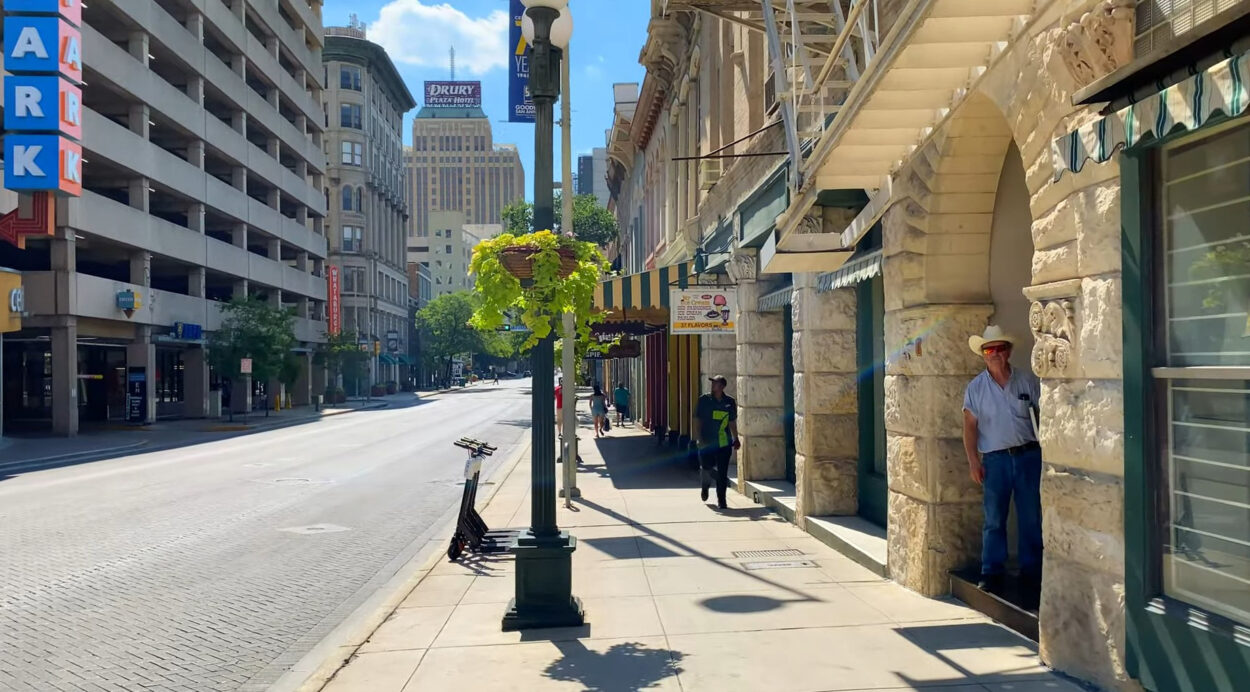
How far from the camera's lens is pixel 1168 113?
11.7 ft

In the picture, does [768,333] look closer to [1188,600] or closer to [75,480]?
[1188,600]

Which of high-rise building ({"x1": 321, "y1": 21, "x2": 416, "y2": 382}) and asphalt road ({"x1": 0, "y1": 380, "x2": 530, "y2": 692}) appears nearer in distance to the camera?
asphalt road ({"x1": 0, "y1": 380, "x2": 530, "y2": 692})

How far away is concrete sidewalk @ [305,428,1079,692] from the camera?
5480mm

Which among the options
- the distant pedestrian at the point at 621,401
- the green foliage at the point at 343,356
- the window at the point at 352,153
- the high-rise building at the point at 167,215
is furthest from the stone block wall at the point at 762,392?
the window at the point at 352,153

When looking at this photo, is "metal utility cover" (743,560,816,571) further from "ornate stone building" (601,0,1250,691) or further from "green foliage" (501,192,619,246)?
"green foliage" (501,192,619,246)

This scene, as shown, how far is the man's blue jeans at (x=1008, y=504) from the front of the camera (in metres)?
6.41

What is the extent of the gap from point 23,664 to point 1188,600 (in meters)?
7.10

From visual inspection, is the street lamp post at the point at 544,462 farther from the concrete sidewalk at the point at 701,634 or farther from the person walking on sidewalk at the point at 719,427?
the person walking on sidewalk at the point at 719,427

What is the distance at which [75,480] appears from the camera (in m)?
17.8

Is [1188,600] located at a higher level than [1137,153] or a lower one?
lower

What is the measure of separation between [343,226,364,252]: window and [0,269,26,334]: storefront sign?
47656 mm

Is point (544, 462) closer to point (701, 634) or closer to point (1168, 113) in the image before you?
point (701, 634)

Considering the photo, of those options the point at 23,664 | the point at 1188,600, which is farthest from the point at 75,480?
the point at 1188,600

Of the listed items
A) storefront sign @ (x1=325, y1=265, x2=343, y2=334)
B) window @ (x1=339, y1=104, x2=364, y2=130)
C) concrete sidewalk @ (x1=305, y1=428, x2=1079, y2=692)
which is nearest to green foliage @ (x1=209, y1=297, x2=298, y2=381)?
storefront sign @ (x1=325, y1=265, x2=343, y2=334)
